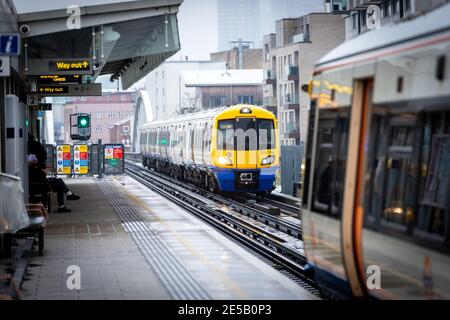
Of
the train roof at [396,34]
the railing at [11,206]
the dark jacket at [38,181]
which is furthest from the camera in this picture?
the dark jacket at [38,181]

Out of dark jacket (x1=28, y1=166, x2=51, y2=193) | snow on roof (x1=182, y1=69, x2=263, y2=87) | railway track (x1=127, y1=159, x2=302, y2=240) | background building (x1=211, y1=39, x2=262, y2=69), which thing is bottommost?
railway track (x1=127, y1=159, x2=302, y2=240)

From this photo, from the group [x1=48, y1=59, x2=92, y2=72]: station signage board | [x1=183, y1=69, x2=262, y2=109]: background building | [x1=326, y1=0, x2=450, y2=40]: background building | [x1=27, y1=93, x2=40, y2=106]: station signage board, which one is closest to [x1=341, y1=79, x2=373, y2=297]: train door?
[x1=48, y1=59, x2=92, y2=72]: station signage board

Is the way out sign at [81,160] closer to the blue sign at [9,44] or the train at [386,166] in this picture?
the blue sign at [9,44]

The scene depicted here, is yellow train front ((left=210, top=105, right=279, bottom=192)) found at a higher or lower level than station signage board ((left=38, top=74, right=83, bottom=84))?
lower

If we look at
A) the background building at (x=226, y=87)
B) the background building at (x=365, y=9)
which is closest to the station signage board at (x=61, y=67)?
the background building at (x=365, y=9)

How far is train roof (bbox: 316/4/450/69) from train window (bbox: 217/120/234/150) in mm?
21330

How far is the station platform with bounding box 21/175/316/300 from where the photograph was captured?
1188cm

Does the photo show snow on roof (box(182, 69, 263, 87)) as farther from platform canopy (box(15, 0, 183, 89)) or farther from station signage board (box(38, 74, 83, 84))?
station signage board (box(38, 74, 83, 84))

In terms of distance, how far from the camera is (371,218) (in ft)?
27.2

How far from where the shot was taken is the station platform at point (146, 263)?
11875 millimetres

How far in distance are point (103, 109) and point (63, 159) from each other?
3664 inches

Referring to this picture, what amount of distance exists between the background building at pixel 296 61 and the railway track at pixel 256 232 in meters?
32.9

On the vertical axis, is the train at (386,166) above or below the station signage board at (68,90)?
below

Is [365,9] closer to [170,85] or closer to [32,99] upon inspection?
[32,99]
